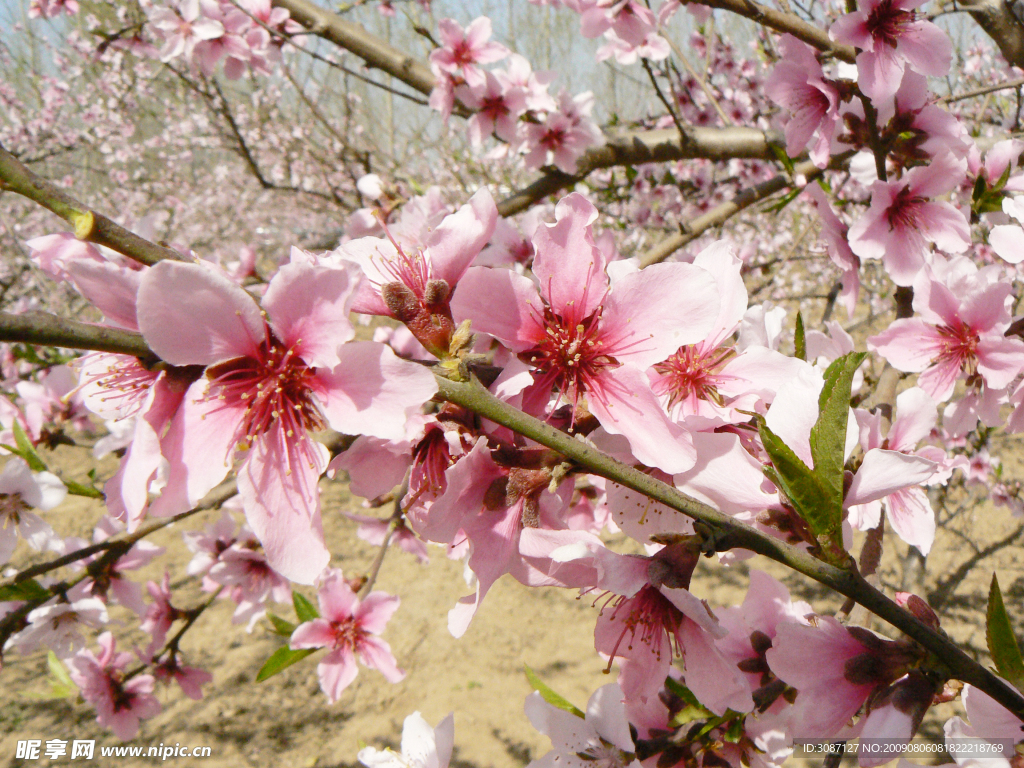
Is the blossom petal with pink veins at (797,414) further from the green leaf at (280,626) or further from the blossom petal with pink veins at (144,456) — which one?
the green leaf at (280,626)

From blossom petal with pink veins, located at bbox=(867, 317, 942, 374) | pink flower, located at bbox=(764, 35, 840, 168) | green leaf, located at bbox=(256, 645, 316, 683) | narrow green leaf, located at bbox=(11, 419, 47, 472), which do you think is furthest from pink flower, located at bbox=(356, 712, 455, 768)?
pink flower, located at bbox=(764, 35, 840, 168)

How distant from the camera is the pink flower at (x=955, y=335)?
135 centimetres

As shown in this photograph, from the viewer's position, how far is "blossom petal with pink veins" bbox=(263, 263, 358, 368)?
68 cm

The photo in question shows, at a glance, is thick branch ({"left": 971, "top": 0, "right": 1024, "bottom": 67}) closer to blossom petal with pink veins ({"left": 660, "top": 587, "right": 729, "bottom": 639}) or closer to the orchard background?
the orchard background

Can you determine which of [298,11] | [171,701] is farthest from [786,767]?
[298,11]

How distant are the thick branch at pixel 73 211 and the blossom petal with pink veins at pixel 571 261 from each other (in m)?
0.47

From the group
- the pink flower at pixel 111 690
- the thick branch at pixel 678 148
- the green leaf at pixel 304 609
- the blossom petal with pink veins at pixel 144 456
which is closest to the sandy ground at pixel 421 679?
the pink flower at pixel 111 690

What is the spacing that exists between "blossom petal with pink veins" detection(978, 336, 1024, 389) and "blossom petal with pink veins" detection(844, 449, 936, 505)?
2.89ft

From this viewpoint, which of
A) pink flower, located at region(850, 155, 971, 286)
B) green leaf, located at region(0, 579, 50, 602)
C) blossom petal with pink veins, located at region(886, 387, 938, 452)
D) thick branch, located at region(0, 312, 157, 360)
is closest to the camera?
thick branch, located at region(0, 312, 157, 360)

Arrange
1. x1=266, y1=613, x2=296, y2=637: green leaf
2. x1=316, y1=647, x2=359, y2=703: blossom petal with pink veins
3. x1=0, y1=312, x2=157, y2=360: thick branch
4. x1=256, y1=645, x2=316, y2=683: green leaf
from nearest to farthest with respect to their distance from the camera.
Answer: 1. x1=0, y1=312, x2=157, y2=360: thick branch
2. x1=256, y1=645, x2=316, y2=683: green leaf
3. x1=266, y1=613, x2=296, y2=637: green leaf
4. x1=316, y1=647, x2=359, y2=703: blossom petal with pink veins

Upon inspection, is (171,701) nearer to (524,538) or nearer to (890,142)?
(524,538)

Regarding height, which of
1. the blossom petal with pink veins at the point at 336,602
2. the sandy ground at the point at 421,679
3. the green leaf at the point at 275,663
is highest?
the green leaf at the point at 275,663

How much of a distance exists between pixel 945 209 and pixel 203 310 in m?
1.78

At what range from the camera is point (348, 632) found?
2.08 meters
